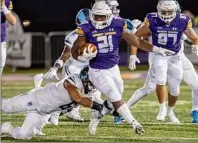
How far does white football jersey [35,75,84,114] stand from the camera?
7820 mm

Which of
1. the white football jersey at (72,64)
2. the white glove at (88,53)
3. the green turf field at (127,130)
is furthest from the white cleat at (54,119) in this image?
the white glove at (88,53)

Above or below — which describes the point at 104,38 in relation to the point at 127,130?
above

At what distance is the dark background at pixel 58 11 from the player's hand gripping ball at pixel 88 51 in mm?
9358

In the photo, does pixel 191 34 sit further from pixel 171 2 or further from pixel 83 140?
pixel 83 140

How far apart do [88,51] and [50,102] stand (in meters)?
0.64

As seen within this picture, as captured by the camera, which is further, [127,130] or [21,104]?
[127,130]

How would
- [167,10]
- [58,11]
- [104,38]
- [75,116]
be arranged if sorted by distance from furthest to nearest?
[58,11]
[75,116]
[167,10]
[104,38]

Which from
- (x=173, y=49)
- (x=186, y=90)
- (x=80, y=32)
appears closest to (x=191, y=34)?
(x=173, y=49)

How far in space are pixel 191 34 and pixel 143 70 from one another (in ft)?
24.6

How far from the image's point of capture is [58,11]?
57.1 feet

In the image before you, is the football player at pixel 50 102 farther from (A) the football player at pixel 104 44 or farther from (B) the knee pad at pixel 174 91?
(B) the knee pad at pixel 174 91

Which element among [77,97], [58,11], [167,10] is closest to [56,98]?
[77,97]

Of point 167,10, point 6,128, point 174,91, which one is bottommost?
point 174,91

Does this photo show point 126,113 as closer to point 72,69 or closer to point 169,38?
point 72,69
